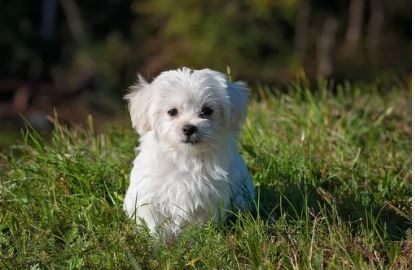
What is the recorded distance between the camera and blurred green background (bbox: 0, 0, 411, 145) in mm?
20281

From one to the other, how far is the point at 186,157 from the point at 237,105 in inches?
17.0

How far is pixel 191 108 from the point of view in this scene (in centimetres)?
467

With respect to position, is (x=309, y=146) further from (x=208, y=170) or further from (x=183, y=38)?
(x=183, y=38)

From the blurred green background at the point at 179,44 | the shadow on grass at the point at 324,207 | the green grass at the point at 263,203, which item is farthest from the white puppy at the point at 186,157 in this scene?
the blurred green background at the point at 179,44

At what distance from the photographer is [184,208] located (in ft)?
15.4

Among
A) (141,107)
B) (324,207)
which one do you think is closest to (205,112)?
(141,107)

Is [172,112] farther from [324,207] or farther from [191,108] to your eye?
[324,207]

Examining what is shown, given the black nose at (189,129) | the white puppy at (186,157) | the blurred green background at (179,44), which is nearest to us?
the black nose at (189,129)

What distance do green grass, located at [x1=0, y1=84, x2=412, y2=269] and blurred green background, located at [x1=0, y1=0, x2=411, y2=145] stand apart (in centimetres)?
1202

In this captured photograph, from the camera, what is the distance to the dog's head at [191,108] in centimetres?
461

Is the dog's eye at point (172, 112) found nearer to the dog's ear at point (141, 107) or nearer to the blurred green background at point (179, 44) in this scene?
the dog's ear at point (141, 107)

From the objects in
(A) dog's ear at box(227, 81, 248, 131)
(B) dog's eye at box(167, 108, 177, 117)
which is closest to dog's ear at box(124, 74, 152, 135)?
(B) dog's eye at box(167, 108, 177, 117)

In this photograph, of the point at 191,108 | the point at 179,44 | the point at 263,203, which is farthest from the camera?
the point at 179,44

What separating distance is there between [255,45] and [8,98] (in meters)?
6.52
